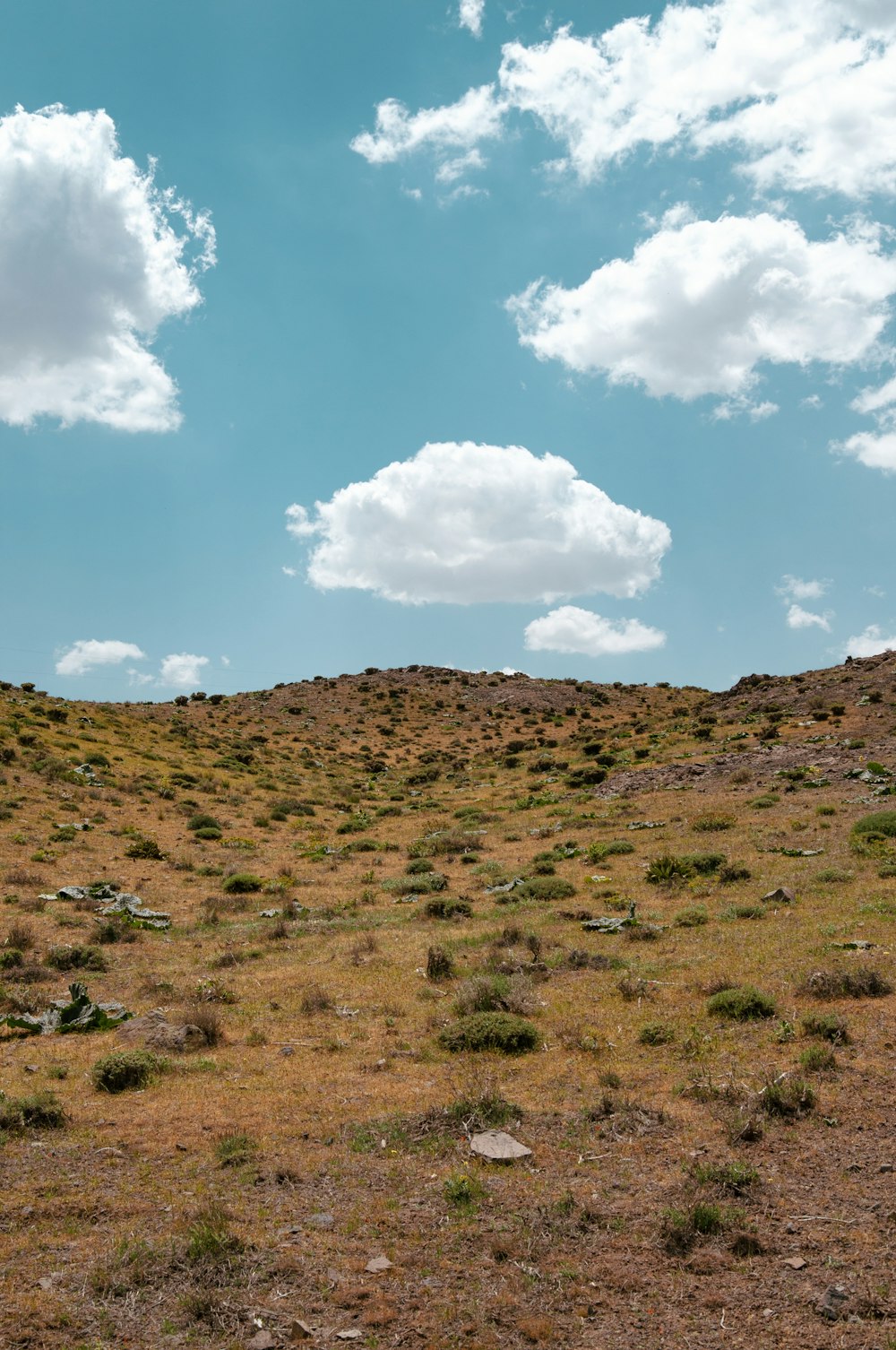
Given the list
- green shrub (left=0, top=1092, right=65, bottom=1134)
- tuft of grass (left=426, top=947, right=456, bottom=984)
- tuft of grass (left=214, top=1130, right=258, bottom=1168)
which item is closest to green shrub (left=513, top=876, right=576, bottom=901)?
tuft of grass (left=426, top=947, right=456, bottom=984)

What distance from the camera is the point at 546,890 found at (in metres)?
24.7

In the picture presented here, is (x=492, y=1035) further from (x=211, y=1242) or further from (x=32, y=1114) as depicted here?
(x=32, y=1114)

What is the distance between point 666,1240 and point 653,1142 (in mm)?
1960

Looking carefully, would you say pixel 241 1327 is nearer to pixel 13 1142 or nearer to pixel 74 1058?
pixel 13 1142

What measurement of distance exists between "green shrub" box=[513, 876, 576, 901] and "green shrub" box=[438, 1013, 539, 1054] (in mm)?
10547

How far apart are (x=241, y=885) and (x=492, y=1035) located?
55.4ft

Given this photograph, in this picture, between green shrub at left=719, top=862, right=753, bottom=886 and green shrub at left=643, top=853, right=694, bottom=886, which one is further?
green shrub at left=643, top=853, right=694, bottom=886

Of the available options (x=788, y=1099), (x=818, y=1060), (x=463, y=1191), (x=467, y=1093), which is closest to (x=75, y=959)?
(x=467, y=1093)

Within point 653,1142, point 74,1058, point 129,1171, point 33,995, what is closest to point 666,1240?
point 653,1142

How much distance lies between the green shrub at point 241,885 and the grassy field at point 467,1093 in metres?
0.24

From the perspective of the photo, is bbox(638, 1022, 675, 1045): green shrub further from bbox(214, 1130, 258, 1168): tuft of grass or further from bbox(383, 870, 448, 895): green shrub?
bbox(383, 870, 448, 895): green shrub

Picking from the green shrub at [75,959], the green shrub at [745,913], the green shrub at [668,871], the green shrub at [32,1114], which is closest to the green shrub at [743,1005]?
the green shrub at [745,913]

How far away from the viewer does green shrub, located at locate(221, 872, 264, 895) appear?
1102 inches

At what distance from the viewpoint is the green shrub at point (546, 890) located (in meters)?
24.3
